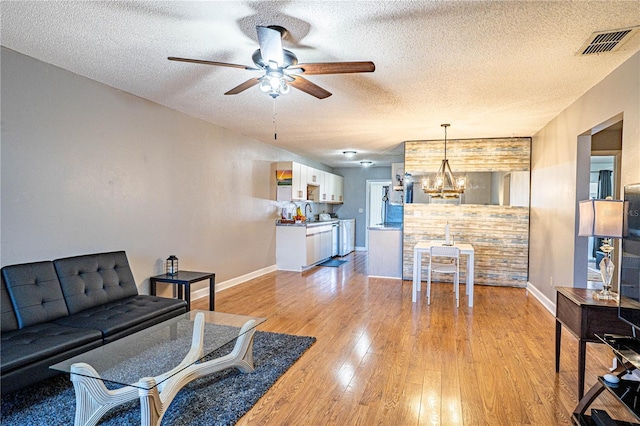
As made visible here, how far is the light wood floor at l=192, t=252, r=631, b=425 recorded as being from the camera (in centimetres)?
221

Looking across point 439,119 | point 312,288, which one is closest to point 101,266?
point 312,288

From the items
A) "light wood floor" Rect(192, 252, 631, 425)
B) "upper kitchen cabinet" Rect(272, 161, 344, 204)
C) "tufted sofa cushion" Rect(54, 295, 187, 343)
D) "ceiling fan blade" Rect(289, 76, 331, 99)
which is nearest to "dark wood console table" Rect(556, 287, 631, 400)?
"light wood floor" Rect(192, 252, 631, 425)

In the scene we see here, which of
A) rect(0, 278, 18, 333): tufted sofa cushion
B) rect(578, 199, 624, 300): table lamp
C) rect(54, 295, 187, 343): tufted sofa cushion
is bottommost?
rect(54, 295, 187, 343): tufted sofa cushion

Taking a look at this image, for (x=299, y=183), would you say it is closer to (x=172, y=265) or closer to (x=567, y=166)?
(x=172, y=265)

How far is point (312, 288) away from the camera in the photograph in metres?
5.54

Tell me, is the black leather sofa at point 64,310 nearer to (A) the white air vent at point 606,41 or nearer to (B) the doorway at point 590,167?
(A) the white air vent at point 606,41

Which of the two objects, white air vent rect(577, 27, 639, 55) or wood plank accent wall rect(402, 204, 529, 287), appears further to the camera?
wood plank accent wall rect(402, 204, 529, 287)

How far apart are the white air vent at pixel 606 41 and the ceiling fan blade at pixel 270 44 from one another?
207 cm

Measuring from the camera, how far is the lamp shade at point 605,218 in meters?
2.29

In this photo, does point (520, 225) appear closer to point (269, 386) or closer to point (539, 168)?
point (539, 168)

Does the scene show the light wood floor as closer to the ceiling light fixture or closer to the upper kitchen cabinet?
the ceiling light fixture

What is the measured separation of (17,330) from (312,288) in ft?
12.1

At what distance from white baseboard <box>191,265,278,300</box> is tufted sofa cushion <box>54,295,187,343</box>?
4.59ft

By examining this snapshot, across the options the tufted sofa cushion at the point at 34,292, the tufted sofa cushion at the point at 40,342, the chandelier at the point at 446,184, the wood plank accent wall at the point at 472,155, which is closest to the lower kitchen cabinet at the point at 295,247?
the wood plank accent wall at the point at 472,155
